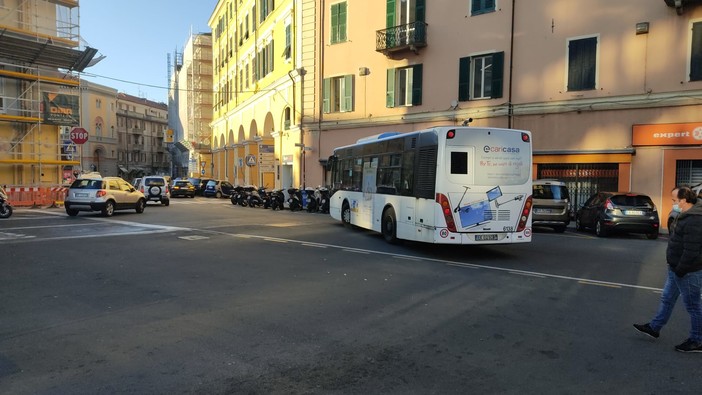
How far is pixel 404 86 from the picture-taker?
83.7ft

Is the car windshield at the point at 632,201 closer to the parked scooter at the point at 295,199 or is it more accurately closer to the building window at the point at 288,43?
the parked scooter at the point at 295,199

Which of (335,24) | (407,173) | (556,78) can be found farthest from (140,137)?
(407,173)

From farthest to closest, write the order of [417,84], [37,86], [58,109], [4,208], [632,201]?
1. [58,109]
2. [37,86]
3. [417,84]
4. [4,208]
5. [632,201]

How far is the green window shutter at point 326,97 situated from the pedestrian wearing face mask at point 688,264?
24.5 m

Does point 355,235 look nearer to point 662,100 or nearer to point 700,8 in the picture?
point 662,100

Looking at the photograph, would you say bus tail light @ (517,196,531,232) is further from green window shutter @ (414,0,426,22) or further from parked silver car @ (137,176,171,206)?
parked silver car @ (137,176,171,206)

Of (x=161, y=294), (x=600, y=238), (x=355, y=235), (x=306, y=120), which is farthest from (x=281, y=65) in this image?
(x=161, y=294)

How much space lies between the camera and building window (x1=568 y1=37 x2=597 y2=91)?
19.6 meters

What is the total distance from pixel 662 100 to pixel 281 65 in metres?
23.1

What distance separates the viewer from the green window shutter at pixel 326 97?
93.7ft

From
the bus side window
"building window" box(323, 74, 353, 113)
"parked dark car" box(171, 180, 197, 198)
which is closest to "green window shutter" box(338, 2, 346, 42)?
"building window" box(323, 74, 353, 113)

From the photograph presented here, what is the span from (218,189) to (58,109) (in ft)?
50.8

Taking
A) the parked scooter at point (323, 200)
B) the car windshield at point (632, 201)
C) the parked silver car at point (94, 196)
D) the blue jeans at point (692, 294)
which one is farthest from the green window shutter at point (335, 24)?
the blue jeans at point (692, 294)

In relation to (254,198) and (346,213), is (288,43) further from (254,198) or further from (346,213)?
(346,213)
